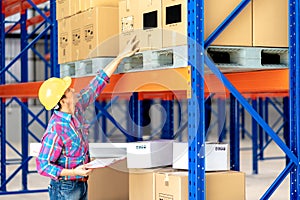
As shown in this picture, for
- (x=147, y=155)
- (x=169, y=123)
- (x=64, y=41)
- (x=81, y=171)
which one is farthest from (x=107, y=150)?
(x=169, y=123)

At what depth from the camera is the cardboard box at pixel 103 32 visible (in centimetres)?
682

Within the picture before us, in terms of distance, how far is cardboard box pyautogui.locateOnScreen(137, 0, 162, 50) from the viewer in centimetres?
582

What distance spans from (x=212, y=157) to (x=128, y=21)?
5.28 feet

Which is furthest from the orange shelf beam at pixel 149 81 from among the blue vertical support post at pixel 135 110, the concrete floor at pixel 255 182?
the concrete floor at pixel 255 182

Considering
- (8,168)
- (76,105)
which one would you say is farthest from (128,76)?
(8,168)

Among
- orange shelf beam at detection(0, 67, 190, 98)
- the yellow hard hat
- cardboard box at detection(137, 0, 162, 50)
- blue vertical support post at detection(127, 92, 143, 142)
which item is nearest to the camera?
orange shelf beam at detection(0, 67, 190, 98)

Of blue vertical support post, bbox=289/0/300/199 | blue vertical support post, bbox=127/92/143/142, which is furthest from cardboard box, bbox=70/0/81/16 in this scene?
blue vertical support post, bbox=289/0/300/199

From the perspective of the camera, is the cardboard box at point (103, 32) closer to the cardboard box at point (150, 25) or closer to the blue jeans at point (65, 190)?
the cardboard box at point (150, 25)

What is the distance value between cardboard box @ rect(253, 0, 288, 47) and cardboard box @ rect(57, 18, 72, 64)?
8.68 ft

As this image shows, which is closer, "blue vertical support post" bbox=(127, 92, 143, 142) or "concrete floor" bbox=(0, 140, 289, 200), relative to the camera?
"blue vertical support post" bbox=(127, 92, 143, 142)

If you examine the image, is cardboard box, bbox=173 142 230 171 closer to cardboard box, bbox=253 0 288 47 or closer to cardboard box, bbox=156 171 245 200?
cardboard box, bbox=156 171 245 200

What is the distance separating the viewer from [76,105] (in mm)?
6184

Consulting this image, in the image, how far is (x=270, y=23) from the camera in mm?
5789

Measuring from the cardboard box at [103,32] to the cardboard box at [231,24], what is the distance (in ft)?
4.97
